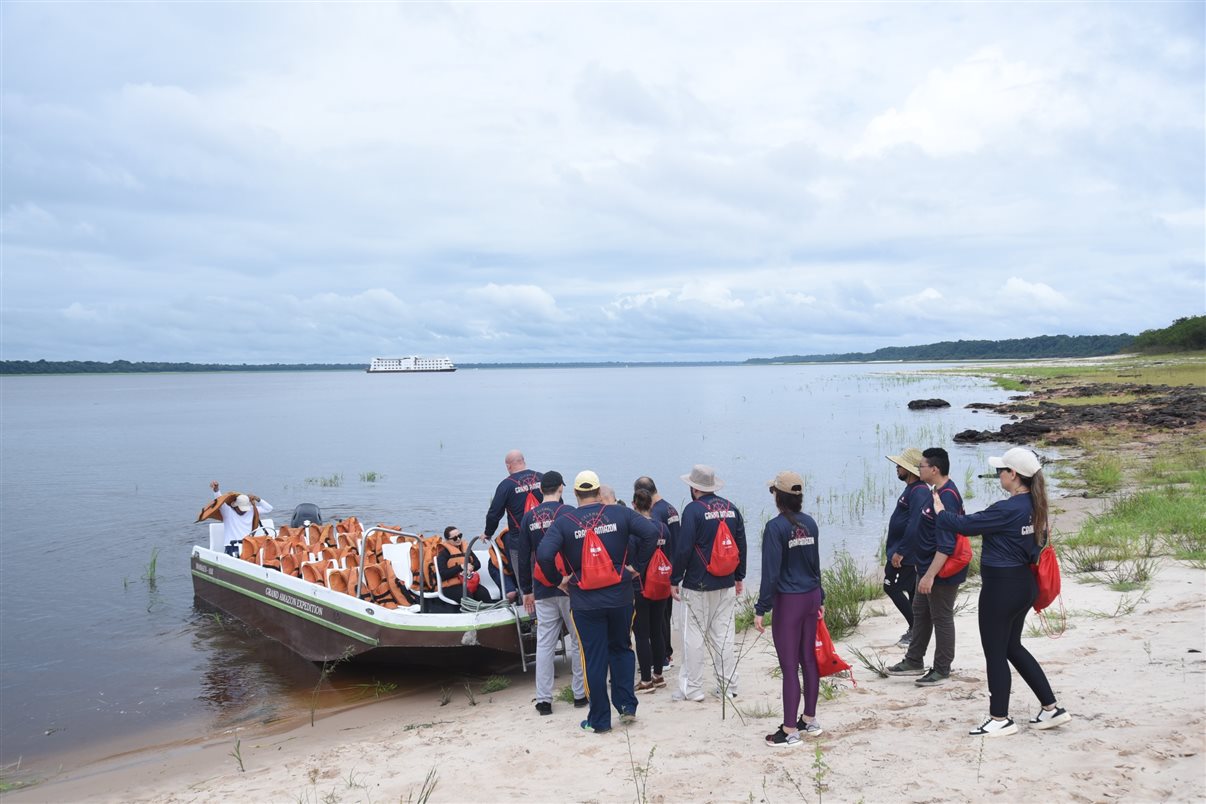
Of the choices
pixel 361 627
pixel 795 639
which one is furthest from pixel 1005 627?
pixel 361 627

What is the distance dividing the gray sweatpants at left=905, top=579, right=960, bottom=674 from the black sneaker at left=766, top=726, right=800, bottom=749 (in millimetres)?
1727

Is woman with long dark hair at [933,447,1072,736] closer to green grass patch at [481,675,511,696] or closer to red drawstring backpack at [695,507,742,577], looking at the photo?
red drawstring backpack at [695,507,742,577]

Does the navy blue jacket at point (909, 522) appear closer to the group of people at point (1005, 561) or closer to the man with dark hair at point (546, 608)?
the group of people at point (1005, 561)

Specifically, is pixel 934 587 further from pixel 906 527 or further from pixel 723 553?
pixel 723 553

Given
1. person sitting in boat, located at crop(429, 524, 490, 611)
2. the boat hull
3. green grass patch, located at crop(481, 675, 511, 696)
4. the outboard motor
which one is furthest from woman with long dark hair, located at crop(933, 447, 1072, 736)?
the outboard motor

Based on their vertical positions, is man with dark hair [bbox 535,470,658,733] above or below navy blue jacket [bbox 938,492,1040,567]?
below

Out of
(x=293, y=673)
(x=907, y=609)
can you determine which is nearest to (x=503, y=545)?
(x=293, y=673)

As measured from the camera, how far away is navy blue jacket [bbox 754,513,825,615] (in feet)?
19.0

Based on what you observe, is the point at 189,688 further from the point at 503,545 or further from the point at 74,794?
the point at 503,545

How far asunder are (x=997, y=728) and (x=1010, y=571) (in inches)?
44.6

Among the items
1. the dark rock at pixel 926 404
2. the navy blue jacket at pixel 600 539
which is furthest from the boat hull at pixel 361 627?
the dark rock at pixel 926 404

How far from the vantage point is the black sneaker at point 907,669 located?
24.3ft

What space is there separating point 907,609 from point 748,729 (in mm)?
2522

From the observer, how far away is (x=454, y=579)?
377 inches
